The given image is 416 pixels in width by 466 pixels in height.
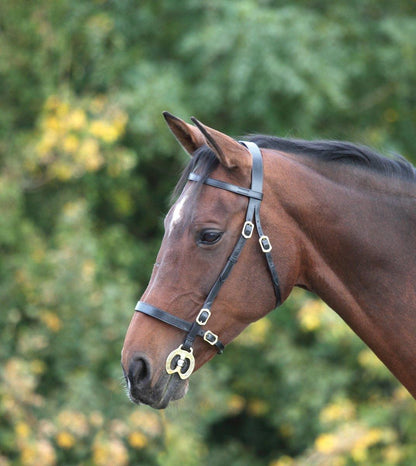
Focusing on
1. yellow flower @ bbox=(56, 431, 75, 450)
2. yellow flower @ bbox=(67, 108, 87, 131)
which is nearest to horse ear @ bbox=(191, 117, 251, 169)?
yellow flower @ bbox=(56, 431, 75, 450)

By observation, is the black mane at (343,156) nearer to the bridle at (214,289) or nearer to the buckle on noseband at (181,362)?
the bridle at (214,289)

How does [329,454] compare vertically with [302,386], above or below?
above

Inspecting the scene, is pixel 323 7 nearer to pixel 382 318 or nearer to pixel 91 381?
pixel 91 381

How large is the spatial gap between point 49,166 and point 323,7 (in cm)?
327

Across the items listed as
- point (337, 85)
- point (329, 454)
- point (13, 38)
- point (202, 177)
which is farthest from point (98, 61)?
point (202, 177)

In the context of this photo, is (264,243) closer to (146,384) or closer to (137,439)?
(146,384)

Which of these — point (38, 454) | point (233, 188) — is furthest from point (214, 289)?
point (38, 454)

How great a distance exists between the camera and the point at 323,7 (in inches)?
286

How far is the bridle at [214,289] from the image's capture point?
2.26m

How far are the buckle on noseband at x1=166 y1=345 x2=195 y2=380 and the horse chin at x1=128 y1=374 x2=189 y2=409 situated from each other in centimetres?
2

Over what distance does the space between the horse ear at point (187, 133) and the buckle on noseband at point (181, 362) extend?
2.33ft

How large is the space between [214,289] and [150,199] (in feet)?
16.6

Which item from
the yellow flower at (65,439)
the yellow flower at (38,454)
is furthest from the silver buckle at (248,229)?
the yellow flower at (65,439)

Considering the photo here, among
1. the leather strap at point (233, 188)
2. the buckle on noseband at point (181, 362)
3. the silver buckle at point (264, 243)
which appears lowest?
the buckle on noseband at point (181, 362)
